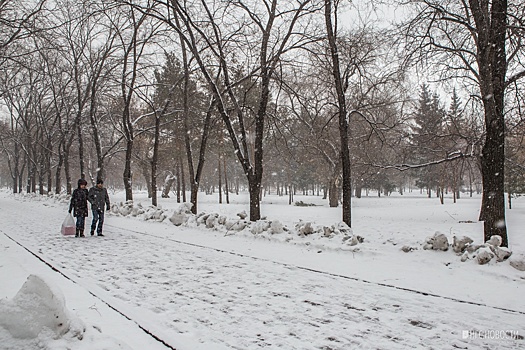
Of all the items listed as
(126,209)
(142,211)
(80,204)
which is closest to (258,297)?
(80,204)

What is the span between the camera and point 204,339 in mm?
3842

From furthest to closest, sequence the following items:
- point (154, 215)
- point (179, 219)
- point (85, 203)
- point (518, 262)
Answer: point (154, 215) < point (179, 219) < point (85, 203) < point (518, 262)

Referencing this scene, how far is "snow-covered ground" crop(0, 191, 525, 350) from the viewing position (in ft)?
12.1

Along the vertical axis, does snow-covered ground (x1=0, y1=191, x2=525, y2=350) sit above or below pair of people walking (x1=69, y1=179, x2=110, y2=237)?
below

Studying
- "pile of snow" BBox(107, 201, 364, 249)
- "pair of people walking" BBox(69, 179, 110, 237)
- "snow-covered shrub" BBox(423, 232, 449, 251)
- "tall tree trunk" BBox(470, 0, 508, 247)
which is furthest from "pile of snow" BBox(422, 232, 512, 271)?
"pair of people walking" BBox(69, 179, 110, 237)

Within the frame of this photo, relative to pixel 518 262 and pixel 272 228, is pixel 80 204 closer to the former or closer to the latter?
pixel 272 228

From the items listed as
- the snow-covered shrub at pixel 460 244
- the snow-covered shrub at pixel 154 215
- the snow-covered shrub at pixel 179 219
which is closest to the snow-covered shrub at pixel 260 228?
the snow-covered shrub at pixel 179 219

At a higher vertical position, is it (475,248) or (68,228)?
(475,248)

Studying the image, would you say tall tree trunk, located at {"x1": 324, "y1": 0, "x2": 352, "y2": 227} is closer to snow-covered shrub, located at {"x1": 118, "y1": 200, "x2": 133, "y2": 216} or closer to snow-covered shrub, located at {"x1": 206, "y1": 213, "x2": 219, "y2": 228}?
snow-covered shrub, located at {"x1": 206, "y1": 213, "x2": 219, "y2": 228}

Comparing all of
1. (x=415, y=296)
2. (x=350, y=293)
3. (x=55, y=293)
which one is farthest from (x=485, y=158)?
(x=55, y=293)

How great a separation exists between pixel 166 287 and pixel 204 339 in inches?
82.3

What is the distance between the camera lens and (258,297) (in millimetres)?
5250

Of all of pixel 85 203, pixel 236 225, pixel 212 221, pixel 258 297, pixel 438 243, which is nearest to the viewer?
pixel 258 297

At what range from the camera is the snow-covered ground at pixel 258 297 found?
3.70 m
